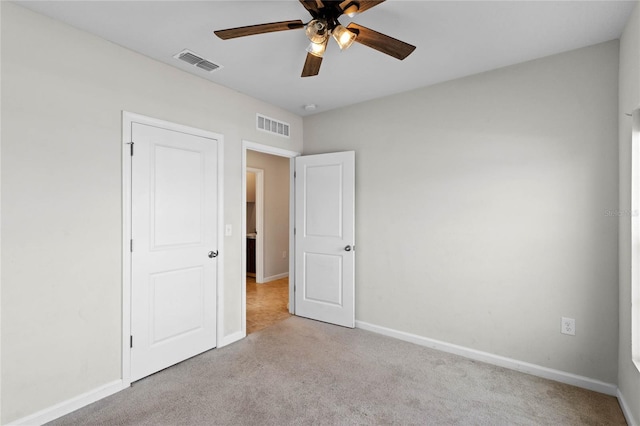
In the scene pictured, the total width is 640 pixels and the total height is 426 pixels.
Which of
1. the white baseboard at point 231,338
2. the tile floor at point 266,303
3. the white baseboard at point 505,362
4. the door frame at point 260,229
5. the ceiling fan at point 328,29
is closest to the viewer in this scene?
the ceiling fan at point 328,29

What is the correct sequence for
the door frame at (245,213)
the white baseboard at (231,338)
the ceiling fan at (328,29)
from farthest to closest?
the door frame at (245,213)
the white baseboard at (231,338)
the ceiling fan at (328,29)

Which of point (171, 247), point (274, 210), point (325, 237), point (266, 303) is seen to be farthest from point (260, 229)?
point (171, 247)

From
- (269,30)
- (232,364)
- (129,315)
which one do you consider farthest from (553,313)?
(129,315)

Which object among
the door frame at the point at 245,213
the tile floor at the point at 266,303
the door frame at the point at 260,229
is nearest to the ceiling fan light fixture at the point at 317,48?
the door frame at the point at 245,213

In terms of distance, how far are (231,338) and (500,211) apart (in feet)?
9.31

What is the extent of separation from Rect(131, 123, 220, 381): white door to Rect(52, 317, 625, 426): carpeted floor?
215 millimetres

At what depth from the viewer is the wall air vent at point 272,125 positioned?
11.6 ft

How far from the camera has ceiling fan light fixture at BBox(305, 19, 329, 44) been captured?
5.76ft

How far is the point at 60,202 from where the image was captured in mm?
2074

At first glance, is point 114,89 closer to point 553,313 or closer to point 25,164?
point 25,164

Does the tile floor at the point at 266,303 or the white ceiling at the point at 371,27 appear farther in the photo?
the tile floor at the point at 266,303

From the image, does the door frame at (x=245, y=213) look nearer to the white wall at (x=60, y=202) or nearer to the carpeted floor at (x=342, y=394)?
the carpeted floor at (x=342, y=394)

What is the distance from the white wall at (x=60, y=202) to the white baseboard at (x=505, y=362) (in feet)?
8.41

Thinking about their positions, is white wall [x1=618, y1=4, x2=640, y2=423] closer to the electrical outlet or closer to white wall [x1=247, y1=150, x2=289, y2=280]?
the electrical outlet
